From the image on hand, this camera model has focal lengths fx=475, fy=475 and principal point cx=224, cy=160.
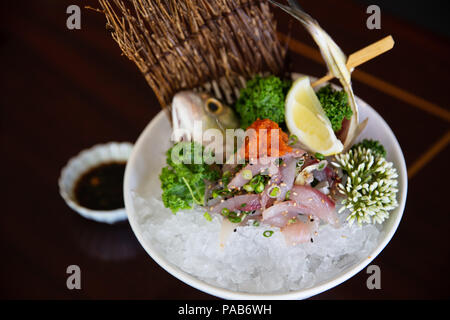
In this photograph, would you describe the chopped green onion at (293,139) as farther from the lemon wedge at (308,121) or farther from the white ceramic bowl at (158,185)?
the white ceramic bowl at (158,185)

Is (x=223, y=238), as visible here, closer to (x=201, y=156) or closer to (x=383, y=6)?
(x=201, y=156)

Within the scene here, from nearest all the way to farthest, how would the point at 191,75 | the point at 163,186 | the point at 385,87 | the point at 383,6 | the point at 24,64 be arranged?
1. the point at 163,186
2. the point at 191,75
3. the point at 385,87
4. the point at 24,64
5. the point at 383,6

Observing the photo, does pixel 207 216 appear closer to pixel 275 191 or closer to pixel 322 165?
pixel 275 191

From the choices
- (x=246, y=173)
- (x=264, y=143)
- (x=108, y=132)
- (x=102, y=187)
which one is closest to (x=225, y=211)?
(x=246, y=173)

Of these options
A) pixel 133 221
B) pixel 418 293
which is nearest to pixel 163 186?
pixel 133 221

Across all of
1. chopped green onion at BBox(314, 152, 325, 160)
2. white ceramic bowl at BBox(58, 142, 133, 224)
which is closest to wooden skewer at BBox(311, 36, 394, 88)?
chopped green onion at BBox(314, 152, 325, 160)

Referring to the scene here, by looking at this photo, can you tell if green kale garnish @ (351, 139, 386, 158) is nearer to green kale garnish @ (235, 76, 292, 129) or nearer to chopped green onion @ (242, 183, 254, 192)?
green kale garnish @ (235, 76, 292, 129)

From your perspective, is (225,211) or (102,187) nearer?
(225,211)
